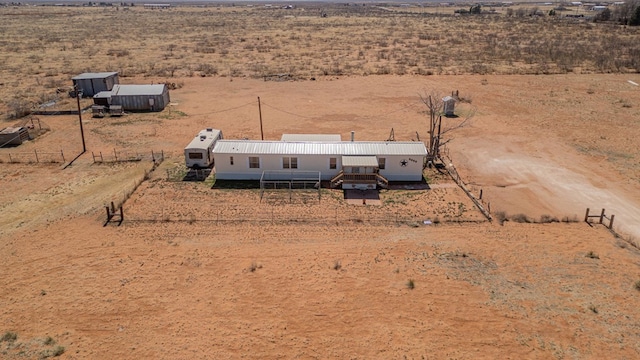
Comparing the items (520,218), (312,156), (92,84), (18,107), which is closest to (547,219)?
(520,218)

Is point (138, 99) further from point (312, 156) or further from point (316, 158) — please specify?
point (316, 158)

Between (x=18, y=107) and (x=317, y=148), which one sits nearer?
(x=317, y=148)

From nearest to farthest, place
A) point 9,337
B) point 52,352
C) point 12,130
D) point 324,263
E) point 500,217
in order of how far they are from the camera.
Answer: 1. point 52,352
2. point 9,337
3. point 324,263
4. point 500,217
5. point 12,130

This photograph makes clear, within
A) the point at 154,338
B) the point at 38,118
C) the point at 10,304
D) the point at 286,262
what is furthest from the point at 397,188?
the point at 38,118

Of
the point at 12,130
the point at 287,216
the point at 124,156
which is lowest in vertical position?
the point at 287,216

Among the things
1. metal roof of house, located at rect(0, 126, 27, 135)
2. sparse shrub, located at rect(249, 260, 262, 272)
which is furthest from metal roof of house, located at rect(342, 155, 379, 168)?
metal roof of house, located at rect(0, 126, 27, 135)

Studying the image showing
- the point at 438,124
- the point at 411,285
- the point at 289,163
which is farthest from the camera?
the point at 438,124

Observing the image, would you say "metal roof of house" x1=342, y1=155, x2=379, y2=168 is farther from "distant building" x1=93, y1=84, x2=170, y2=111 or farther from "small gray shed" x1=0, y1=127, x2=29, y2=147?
"small gray shed" x1=0, y1=127, x2=29, y2=147

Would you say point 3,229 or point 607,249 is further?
point 3,229

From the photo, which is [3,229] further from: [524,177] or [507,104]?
[507,104]
